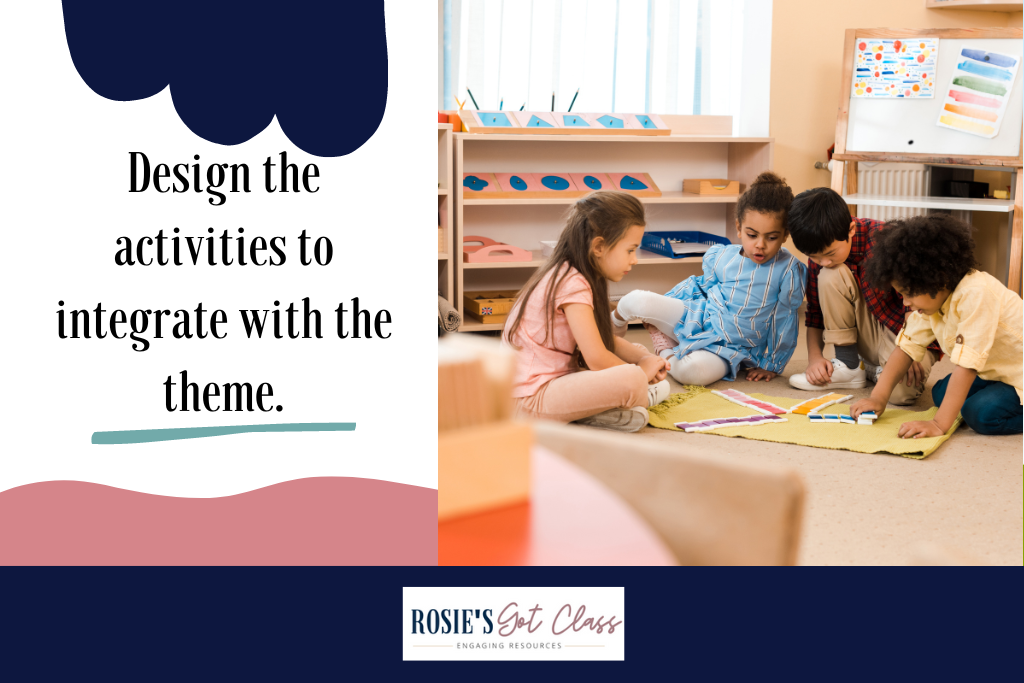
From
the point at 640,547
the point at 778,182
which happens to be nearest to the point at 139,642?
the point at 640,547

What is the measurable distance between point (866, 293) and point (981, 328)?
61 centimetres

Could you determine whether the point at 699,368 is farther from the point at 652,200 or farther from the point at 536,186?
the point at 536,186

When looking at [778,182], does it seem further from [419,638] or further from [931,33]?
[419,638]

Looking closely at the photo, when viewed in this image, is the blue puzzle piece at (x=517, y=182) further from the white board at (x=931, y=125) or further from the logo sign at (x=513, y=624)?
the logo sign at (x=513, y=624)

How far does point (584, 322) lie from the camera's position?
1.97 m

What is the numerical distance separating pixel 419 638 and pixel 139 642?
1.14 ft

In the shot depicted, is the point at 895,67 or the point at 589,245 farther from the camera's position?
the point at 895,67

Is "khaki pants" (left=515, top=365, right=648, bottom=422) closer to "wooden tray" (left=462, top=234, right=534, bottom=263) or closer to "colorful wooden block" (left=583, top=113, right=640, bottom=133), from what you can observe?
"wooden tray" (left=462, top=234, right=534, bottom=263)

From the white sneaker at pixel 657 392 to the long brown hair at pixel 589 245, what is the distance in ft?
0.89

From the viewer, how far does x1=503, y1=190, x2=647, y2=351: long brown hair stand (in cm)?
198

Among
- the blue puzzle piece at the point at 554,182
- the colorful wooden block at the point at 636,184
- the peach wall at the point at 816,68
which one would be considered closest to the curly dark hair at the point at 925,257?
the colorful wooden block at the point at 636,184

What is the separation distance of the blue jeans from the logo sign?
1.37 m

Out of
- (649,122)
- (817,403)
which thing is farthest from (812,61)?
(817,403)

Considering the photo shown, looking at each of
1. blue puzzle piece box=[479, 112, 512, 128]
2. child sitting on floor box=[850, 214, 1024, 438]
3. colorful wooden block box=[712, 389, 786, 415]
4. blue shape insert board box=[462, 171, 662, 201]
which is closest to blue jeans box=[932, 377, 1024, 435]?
child sitting on floor box=[850, 214, 1024, 438]
